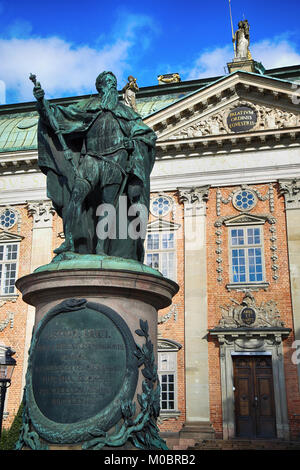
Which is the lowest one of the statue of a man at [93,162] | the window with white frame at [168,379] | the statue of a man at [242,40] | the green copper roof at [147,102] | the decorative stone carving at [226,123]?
the window with white frame at [168,379]

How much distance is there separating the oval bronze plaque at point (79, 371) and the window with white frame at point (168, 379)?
15.7 meters

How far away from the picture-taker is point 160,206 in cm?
2344

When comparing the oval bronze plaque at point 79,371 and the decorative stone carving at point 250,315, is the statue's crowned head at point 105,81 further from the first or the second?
the decorative stone carving at point 250,315

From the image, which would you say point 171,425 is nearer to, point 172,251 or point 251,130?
point 172,251

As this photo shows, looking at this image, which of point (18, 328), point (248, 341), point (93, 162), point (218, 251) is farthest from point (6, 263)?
point (93, 162)

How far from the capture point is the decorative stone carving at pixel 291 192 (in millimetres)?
21906

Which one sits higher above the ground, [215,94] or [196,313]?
[215,94]

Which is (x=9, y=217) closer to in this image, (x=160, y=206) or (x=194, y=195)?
(x=160, y=206)

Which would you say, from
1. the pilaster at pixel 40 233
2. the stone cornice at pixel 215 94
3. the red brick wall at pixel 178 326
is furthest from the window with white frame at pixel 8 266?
the stone cornice at pixel 215 94

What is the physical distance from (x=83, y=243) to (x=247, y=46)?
22.2 metres

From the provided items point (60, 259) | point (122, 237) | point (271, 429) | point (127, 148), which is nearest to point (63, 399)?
point (60, 259)

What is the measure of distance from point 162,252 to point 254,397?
22.3 feet

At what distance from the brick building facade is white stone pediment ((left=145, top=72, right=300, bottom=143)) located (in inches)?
1.9

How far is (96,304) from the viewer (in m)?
5.88
